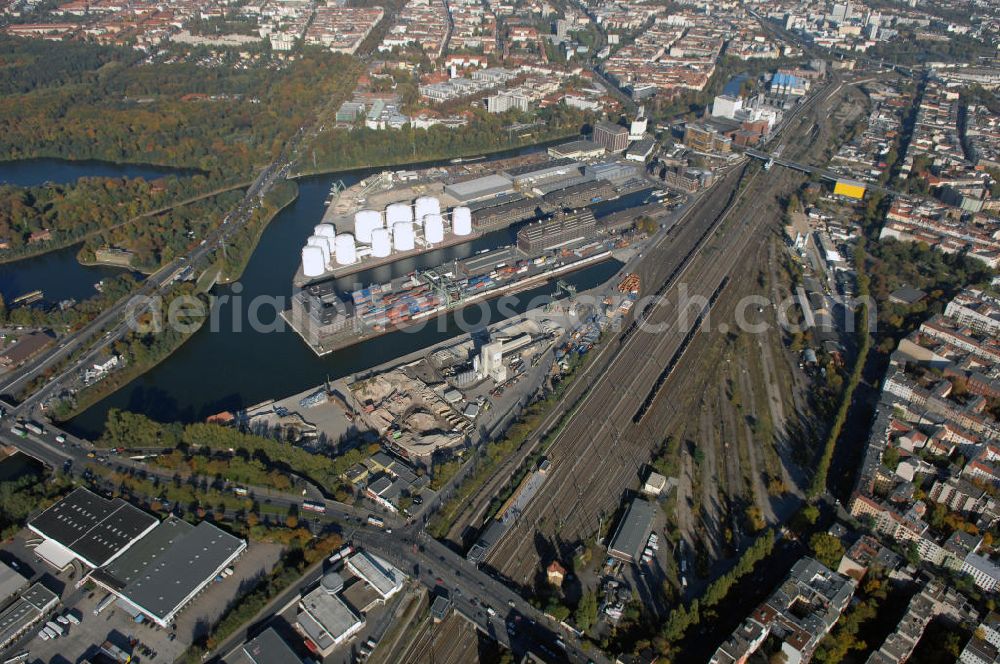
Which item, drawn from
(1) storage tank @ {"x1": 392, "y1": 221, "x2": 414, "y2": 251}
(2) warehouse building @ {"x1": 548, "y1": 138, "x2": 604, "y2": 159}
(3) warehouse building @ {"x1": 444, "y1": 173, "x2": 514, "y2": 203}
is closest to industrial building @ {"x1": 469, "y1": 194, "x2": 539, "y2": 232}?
(3) warehouse building @ {"x1": 444, "y1": 173, "x2": 514, "y2": 203}

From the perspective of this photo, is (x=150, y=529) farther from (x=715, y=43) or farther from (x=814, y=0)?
(x=814, y=0)

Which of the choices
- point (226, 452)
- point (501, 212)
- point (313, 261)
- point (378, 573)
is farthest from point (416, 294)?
point (378, 573)

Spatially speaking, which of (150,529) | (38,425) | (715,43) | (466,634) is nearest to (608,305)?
(466,634)

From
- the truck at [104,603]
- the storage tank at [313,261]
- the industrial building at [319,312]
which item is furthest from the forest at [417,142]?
the truck at [104,603]

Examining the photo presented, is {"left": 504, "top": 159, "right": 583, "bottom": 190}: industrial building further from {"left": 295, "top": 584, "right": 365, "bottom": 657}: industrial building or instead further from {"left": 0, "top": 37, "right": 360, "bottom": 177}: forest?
{"left": 295, "top": 584, "right": 365, "bottom": 657}: industrial building

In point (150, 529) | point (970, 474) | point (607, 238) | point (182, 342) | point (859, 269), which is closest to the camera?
point (150, 529)

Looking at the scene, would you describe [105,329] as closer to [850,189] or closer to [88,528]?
[88,528]

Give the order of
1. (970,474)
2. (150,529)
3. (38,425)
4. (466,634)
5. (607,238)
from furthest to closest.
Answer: (607,238) < (38,425) < (970,474) < (150,529) < (466,634)
